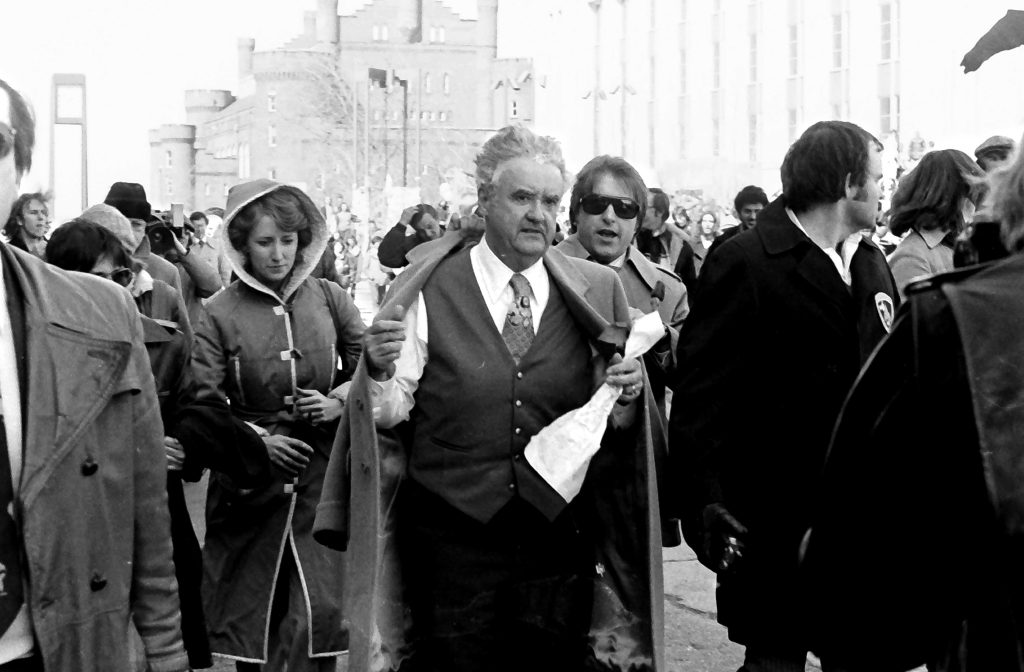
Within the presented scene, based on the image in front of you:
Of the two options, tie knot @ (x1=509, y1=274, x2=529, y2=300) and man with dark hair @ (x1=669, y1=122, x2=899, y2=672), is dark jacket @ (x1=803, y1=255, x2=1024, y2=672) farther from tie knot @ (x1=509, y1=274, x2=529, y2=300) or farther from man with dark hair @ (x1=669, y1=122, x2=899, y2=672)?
tie knot @ (x1=509, y1=274, x2=529, y2=300)

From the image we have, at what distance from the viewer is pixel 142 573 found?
11.5ft

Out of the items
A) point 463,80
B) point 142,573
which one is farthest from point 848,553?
point 463,80

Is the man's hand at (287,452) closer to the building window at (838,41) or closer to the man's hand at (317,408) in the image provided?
the man's hand at (317,408)

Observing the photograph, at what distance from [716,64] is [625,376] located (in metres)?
53.6

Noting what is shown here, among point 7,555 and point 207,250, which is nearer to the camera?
point 7,555

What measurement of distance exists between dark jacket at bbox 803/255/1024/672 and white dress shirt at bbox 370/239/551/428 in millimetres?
2193

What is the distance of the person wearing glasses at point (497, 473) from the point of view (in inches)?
180

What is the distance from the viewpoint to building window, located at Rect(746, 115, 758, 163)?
5356 centimetres

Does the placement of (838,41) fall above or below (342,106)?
below

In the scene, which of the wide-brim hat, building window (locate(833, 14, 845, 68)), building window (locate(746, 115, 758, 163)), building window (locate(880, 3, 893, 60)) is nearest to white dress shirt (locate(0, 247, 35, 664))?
the wide-brim hat

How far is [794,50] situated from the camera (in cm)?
5094

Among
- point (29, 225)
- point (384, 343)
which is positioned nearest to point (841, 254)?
point (384, 343)

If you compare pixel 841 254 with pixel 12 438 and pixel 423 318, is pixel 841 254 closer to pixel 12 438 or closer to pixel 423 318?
pixel 423 318

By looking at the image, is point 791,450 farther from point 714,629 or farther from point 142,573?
point 714,629
